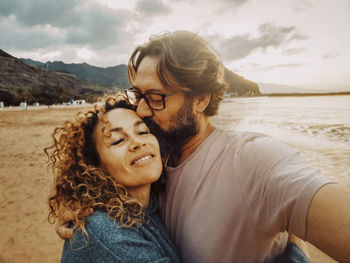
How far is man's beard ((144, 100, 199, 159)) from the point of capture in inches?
86.7

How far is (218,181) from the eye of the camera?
5.24 ft

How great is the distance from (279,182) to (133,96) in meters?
1.84

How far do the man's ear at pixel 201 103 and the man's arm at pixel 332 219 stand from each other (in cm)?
155

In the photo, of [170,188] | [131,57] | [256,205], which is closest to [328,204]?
[256,205]

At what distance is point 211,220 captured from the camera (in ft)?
5.07

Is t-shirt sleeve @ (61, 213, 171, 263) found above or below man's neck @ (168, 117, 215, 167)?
below

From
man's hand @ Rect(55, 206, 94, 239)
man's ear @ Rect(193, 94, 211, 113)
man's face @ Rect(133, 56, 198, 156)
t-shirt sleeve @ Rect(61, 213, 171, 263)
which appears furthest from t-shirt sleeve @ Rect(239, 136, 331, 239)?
man's hand @ Rect(55, 206, 94, 239)

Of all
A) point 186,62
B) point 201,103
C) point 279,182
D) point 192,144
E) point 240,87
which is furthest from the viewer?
point 240,87

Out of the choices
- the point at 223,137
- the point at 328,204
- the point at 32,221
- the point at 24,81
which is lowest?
the point at 32,221

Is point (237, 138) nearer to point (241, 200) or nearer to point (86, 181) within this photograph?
point (241, 200)

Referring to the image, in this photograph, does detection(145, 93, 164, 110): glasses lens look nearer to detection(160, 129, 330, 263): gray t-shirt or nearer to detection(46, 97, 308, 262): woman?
detection(46, 97, 308, 262): woman

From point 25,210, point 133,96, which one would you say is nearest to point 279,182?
point 133,96

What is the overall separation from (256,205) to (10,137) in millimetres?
15875

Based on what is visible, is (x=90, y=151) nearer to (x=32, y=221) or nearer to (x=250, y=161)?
(x=250, y=161)
